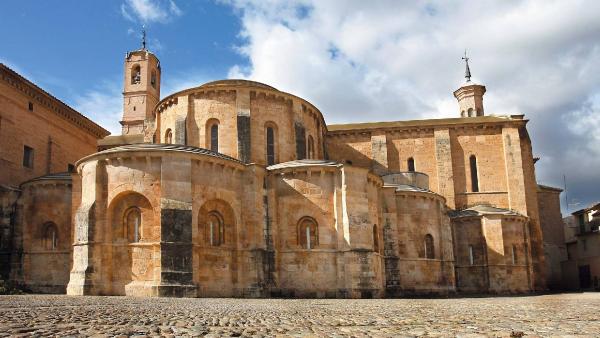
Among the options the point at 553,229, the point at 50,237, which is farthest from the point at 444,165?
the point at 50,237

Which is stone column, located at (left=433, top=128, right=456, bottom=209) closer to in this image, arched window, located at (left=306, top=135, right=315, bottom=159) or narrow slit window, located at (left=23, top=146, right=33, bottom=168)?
arched window, located at (left=306, top=135, right=315, bottom=159)

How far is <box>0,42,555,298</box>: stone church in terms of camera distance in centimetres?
2305

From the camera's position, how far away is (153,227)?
22875mm

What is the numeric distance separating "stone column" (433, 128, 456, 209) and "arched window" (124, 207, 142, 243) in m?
24.7

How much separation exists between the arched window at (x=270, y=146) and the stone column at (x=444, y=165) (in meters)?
15.4

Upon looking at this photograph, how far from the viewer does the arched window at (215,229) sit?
967 inches

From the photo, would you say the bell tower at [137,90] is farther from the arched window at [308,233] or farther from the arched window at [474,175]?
the arched window at [308,233]

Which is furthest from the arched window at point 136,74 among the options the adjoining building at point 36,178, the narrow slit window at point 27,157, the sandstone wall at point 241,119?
the sandstone wall at point 241,119

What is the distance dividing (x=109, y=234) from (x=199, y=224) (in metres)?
3.68

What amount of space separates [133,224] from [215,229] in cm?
357

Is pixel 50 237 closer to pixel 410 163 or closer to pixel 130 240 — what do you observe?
pixel 130 240

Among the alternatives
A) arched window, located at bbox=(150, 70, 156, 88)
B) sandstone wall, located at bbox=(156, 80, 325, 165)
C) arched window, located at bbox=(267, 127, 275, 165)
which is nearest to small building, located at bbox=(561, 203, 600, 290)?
sandstone wall, located at bbox=(156, 80, 325, 165)

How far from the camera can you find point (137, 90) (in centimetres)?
5822

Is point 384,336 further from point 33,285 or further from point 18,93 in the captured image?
point 18,93
